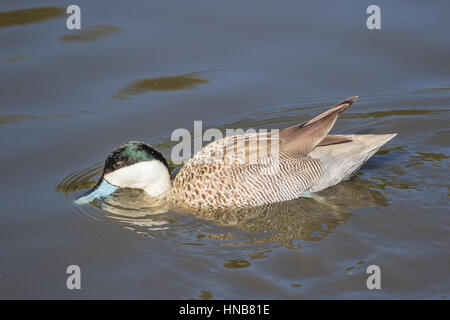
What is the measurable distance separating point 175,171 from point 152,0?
169 inches

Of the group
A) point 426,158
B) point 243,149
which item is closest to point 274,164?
point 243,149

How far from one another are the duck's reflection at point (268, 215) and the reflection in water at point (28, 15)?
15.5 ft

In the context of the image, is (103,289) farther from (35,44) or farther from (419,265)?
(35,44)

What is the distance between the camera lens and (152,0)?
11.5m

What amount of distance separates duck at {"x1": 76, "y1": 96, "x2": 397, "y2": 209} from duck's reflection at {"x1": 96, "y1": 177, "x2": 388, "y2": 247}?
129mm

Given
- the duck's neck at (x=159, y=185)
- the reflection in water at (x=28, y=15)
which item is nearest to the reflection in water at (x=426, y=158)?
the duck's neck at (x=159, y=185)

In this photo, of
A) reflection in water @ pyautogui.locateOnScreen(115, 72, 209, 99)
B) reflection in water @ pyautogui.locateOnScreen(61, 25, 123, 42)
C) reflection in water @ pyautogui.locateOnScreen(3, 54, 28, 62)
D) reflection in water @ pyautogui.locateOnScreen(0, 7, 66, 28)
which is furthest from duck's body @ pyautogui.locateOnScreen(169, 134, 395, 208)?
reflection in water @ pyautogui.locateOnScreen(0, 7, 66, 28)

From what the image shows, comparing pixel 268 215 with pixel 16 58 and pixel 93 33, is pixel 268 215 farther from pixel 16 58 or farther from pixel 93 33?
pixel 16 58

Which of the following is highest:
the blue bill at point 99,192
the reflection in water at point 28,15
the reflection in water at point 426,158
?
the reflection in water at point 28,15

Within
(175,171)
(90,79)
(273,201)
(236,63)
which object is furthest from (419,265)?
(90,79)

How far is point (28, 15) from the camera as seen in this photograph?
36.9 ft

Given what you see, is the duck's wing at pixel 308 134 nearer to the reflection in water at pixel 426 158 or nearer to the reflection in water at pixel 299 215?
the reflection in water at pixel 299 215

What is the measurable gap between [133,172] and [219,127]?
67.2 inches

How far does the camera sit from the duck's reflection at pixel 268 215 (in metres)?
6.79
